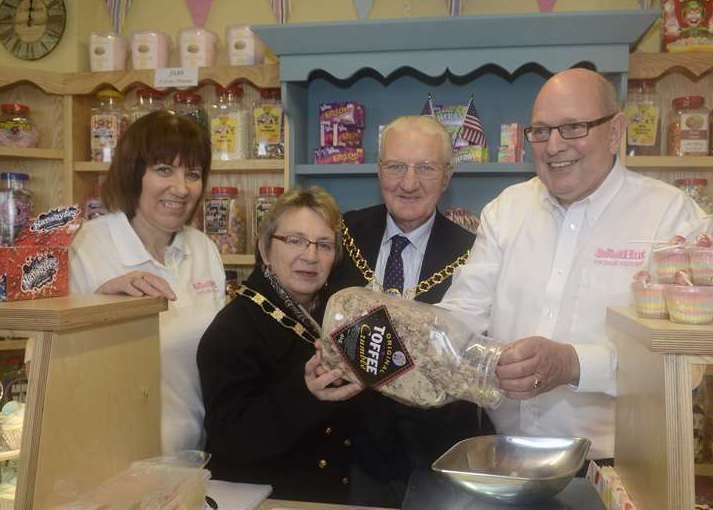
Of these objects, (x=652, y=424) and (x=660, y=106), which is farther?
(x=660, y=106)

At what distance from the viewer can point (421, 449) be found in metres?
1.61

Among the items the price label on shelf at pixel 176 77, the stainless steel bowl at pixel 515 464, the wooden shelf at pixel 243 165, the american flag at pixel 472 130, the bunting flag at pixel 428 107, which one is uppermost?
the price label on shelf at pixel 176 77

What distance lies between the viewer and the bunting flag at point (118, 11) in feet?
9.50

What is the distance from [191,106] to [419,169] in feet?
3.96

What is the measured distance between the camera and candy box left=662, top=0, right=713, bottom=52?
7.14 feet

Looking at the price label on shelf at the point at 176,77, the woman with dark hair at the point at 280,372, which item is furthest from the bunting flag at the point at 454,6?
the woman with dark hair at the point at 280,372

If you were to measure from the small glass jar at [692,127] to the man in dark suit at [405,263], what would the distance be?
914mm

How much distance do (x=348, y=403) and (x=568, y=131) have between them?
2.60 ft

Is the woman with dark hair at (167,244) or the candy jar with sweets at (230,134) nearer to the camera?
the woman with dark hair at (167,244)

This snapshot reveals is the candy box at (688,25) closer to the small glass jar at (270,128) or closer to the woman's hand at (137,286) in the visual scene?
the small glass jar at (270,128)

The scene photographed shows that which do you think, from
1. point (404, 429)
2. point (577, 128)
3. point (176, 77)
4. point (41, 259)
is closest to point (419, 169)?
point (577, 128)

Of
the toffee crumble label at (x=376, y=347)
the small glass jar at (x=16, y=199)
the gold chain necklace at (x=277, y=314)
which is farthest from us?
the small glass jar at (x=16, y=199)

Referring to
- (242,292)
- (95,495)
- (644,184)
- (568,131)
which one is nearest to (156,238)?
(242,292)

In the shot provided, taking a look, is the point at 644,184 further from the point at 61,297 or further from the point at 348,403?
the point at 61,297
